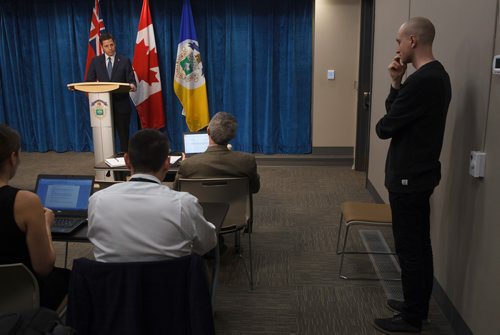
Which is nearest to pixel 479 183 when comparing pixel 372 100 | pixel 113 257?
pixel 113 257

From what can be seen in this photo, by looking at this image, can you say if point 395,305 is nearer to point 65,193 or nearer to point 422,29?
point 422,29

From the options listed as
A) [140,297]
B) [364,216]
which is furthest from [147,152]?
[364,216]

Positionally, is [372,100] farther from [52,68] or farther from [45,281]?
[52,68]

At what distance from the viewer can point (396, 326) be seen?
2428mm

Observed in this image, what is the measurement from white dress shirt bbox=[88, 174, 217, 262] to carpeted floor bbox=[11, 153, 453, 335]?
3.74 ft

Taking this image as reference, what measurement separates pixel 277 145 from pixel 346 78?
1.37 metres

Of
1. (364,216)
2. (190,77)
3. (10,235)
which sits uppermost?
(190,77)

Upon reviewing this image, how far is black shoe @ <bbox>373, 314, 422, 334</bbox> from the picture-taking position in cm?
242

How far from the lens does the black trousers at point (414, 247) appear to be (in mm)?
2289

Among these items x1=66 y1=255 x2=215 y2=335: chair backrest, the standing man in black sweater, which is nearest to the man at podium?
the standing man in black sweater

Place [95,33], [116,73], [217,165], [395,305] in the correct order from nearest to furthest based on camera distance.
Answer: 1. [395,305]
2. [217,165]
3. [116,73]
4. [95,33]

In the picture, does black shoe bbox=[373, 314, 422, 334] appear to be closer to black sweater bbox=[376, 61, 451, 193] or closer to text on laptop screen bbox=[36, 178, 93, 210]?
black sweater bbox=[376, 61, 451, 193]

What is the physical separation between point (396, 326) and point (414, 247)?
1.50ft

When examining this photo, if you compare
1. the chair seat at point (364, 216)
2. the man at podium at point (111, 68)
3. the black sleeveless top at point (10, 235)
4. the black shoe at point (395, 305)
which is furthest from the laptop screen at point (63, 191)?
the man at podium at point (111, 68)
